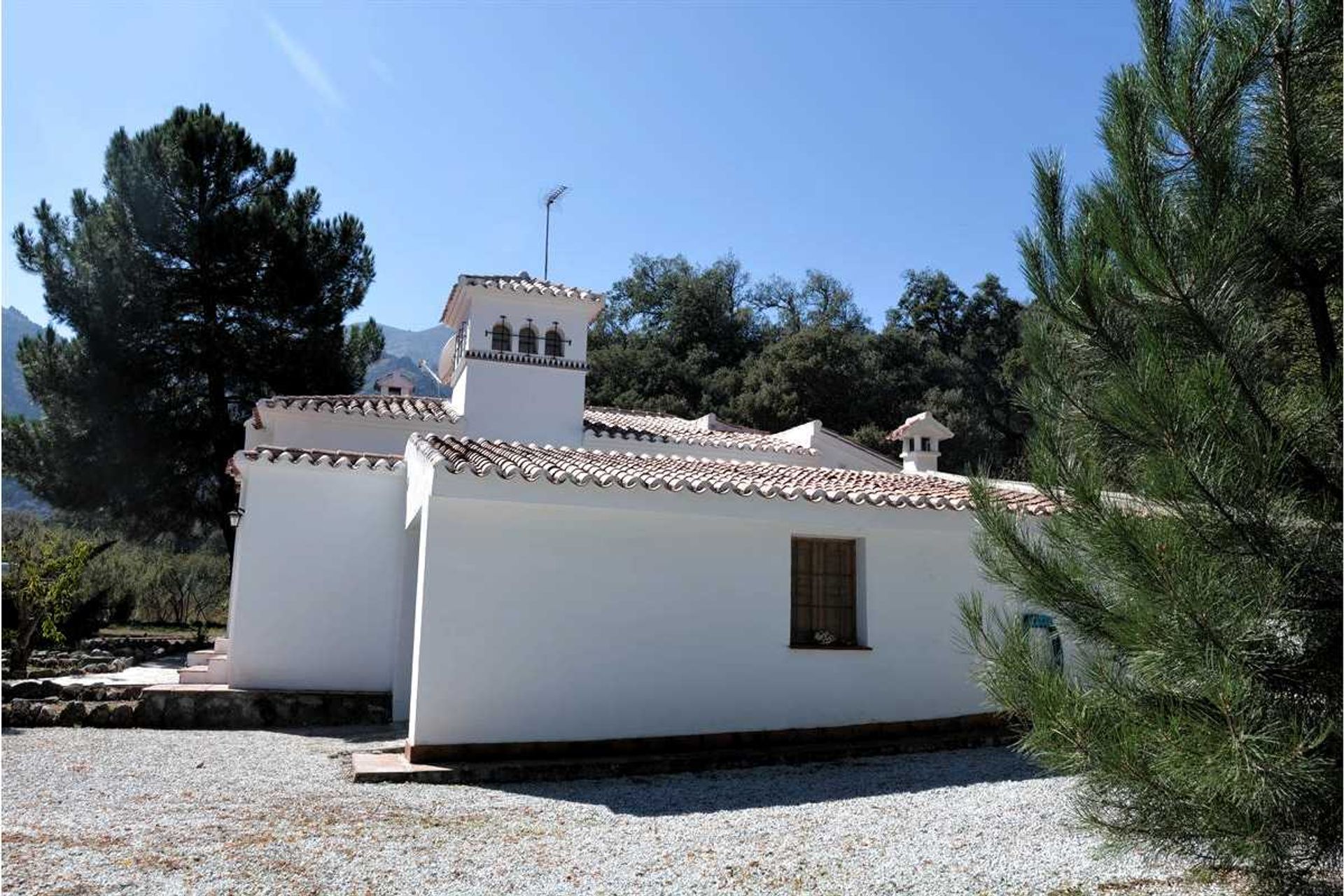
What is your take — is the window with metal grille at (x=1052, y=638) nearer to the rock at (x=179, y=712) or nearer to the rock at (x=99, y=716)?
the rock at (x=179, y=712)

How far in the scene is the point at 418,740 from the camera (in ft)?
26.2

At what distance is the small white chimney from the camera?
18.7 metres

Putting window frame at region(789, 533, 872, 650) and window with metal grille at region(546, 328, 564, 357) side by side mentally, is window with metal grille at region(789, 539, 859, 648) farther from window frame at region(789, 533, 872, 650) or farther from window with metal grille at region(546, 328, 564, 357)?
window with metal grille at region(546, 328, 564, 357)

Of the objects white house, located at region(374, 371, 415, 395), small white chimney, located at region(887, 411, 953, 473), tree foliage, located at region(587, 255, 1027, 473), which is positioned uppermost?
tree foliage, located at region(587, 255, 1027, 473)

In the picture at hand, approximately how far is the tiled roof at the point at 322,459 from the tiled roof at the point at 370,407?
15.5 ft

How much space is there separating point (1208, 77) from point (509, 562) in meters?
6.40

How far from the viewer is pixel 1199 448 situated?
144 inches

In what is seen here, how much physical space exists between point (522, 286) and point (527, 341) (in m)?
1.10

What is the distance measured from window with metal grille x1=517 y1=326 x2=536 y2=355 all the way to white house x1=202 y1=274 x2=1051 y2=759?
23.6ft

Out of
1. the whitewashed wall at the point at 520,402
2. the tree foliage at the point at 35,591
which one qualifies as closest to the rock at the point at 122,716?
the tree foliage at the point at 35,591

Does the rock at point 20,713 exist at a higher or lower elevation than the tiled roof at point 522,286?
lower

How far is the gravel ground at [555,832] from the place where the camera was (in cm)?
498

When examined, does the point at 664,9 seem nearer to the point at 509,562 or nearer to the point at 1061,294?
the point at 509,562

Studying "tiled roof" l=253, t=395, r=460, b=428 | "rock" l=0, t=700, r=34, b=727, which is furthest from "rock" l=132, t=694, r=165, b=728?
"tiled roof" l=253, t=395, r=460, b=428
